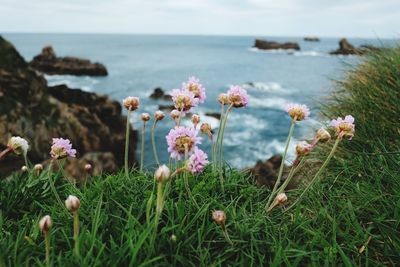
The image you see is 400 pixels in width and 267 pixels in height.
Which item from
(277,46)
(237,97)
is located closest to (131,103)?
(237,97)

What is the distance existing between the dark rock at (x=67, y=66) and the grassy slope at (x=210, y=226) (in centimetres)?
4573

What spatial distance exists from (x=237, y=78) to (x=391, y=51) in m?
44.0

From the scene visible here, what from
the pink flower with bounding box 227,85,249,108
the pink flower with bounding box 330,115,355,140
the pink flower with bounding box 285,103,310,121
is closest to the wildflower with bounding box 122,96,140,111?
the pink flower with bounding box 227,85,249,108

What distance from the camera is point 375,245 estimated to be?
2.00 m

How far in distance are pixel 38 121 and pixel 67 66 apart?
3878cm

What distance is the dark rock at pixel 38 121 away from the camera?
8.70 m

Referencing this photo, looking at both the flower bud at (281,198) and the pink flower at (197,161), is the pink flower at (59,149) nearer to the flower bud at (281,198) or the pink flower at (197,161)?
the pink flower at (197,161)

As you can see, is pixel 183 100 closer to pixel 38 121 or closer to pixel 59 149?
pixel 59 149

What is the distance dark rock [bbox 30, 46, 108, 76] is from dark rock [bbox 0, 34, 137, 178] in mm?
34417

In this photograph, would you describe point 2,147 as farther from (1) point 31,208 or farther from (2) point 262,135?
(2) point 262,135

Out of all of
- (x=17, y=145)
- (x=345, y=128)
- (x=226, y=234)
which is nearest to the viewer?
(x=226, y=234)

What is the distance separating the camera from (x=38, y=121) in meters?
9.47

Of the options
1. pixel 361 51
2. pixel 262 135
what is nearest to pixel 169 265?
pixel 361 51

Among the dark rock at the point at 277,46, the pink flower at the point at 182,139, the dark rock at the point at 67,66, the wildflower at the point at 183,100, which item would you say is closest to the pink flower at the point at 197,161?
the pink flower at the point at 182,139
